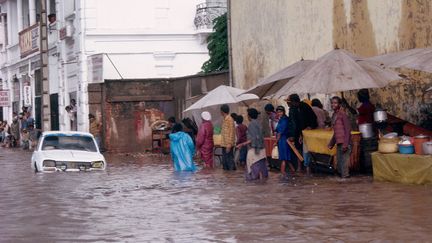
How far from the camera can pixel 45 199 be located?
53.0 feet

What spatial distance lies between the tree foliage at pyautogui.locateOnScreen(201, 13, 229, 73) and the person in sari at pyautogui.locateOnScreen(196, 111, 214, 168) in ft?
43.6

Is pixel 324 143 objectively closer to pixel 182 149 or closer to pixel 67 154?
pixel 182 149

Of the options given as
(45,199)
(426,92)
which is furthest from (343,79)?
(45,199)

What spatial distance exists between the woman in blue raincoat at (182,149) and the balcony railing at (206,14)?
17.7 metres

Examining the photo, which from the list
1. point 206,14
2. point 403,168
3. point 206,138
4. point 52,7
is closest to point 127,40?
point 206,14

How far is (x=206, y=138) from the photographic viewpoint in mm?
22844

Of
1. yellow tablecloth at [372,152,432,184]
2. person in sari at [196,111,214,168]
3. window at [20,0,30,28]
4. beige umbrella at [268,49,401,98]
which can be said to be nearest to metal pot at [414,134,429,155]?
yellow tablecloth at [372,152,432,184]

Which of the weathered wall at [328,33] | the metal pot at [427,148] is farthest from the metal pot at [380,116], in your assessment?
the metal pot at [427,148]

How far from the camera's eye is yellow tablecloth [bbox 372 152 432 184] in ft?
52.2

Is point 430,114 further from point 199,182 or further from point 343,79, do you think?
point 199,182

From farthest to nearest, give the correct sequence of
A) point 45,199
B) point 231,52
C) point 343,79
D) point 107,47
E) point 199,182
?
point 107,47 < point 231,52 < point 199,182 < point 343,79 < point 45,199

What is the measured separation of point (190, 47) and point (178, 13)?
1536mm

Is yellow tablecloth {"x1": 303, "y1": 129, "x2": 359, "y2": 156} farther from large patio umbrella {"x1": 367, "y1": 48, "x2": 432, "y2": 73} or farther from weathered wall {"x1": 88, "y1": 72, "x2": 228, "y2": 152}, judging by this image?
weathered wall {"x1": 88, "y1": 72, "x2": 228, "y2": 152}

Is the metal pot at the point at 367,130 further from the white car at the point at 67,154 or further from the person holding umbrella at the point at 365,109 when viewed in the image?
the white car at the point at 67,154
